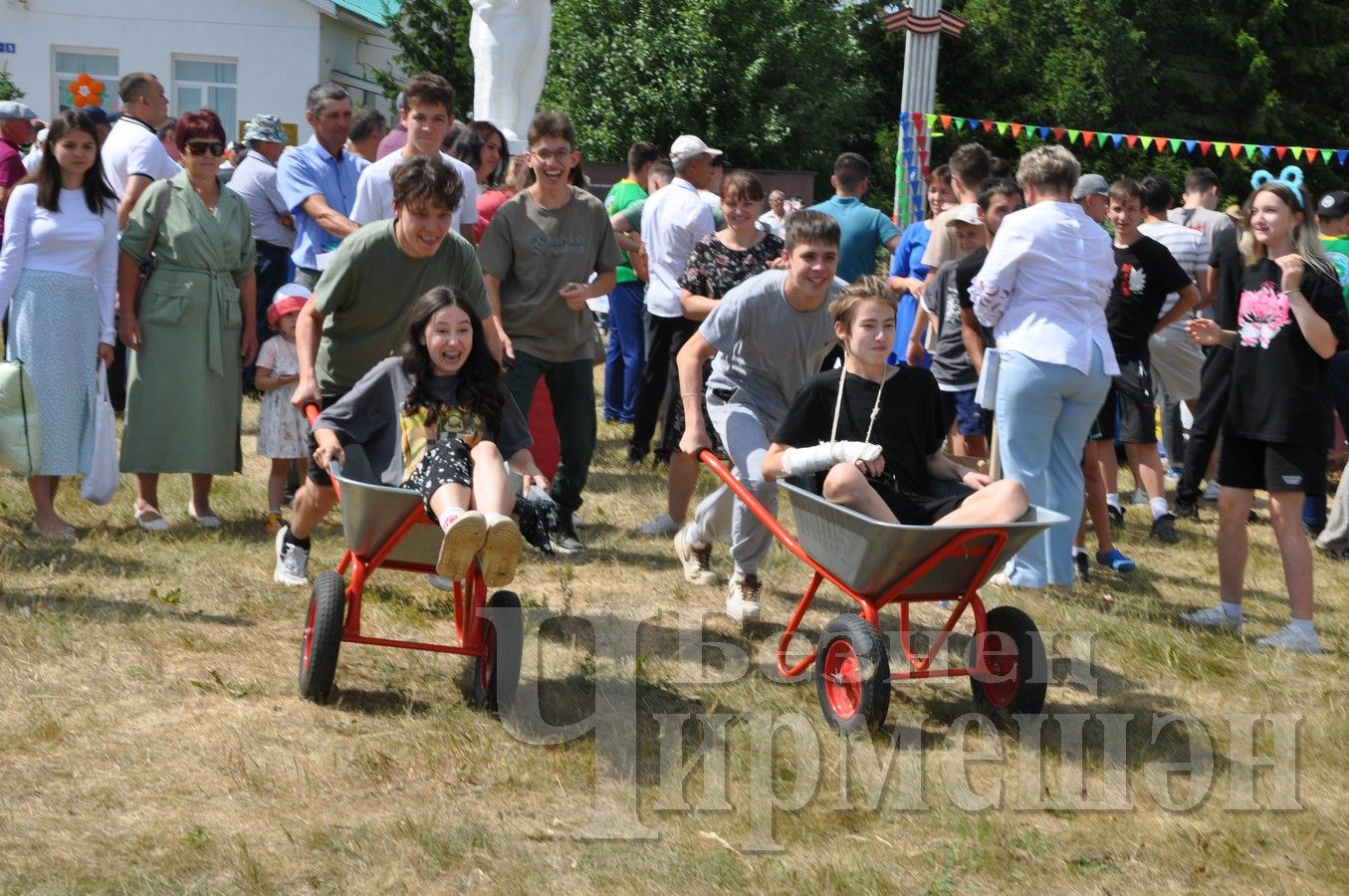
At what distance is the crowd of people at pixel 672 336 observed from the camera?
16.7ft

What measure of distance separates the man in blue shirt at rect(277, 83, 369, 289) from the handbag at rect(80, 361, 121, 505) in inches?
46.1

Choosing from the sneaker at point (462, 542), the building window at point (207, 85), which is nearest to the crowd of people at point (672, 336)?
the sneaker at point (462, 542)

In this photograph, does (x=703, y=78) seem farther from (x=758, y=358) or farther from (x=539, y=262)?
(x=758, y=358)

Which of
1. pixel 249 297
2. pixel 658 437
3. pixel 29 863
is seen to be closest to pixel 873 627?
pixel 29 863

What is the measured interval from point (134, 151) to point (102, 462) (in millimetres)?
1977

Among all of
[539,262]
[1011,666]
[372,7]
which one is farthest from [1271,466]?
[372,7]

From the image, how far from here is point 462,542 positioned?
4465 millimetres

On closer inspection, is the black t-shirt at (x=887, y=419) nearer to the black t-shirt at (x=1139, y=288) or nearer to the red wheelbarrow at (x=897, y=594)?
the red wheelbarrow at (x=897, y=594)

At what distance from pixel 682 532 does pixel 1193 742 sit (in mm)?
2405

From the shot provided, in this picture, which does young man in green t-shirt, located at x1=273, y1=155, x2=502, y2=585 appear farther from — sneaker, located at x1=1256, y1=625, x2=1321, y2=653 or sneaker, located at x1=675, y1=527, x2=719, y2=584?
sneaker, located at x1=1256, y1=625, x2=1321, y2=653

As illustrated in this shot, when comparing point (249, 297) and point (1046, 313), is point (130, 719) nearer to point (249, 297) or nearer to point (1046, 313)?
point (249, 297)

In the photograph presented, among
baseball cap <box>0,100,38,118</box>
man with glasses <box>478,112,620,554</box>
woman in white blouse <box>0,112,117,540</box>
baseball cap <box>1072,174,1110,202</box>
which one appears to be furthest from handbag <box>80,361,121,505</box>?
baseball cap <box>1072,174,1110,202</box>

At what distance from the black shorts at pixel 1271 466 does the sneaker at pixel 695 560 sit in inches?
84.0

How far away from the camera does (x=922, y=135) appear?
16.5m
